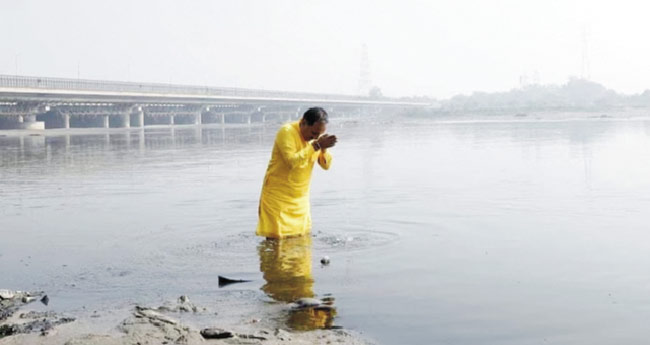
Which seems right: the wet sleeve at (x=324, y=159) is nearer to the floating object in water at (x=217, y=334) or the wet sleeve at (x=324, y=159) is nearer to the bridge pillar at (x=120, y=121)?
the floating object in water at (x=217, y=334)

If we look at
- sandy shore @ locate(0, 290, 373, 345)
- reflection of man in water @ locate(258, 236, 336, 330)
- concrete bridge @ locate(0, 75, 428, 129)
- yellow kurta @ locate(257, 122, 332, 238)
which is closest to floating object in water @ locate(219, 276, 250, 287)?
reflection of man in water @ locate(258, 236, 336, 330)

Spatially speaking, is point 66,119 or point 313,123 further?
point 66,119

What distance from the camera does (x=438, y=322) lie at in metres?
5.30

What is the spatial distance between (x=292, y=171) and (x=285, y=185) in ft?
0.58

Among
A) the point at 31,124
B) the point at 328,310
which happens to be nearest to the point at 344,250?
the point at 328,310

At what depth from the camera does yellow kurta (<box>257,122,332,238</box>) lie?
7855 mm

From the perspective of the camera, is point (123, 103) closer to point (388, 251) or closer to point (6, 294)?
point (388, 251)

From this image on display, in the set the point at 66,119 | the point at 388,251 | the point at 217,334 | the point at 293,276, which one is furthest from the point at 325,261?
the point at 66,119

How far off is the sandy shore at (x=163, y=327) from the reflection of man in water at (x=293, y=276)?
109mm

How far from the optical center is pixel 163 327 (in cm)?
509

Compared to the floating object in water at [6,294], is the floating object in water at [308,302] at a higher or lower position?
higher

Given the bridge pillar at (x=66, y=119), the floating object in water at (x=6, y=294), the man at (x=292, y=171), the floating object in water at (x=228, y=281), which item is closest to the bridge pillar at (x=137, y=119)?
the bridge pillar at (x=66, y=119)

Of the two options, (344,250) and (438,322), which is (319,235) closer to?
(344,250)

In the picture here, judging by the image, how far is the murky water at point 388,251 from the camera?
546 cm
